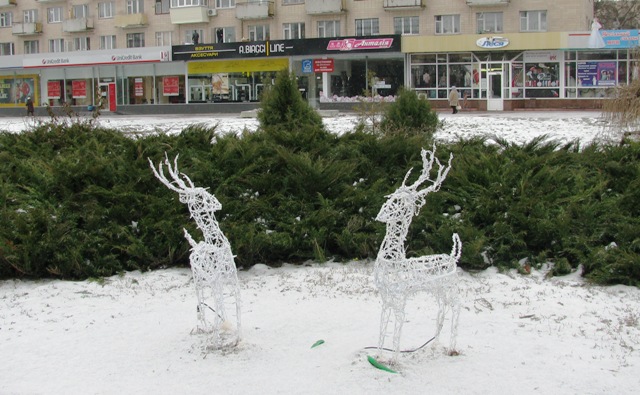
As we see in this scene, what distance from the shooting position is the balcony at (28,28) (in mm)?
52906

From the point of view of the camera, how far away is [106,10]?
50.8 meters

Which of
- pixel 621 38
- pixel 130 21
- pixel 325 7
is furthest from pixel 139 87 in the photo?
pixel 621 38

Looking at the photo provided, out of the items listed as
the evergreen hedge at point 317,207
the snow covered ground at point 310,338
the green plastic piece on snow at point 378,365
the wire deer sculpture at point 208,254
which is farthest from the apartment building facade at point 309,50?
the green plastic piece on snow at point 378,365

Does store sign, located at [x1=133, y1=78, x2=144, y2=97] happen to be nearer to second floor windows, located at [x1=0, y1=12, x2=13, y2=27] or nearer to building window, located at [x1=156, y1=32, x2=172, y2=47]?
building window, located at [x1=156, y1=32, x2=172, y2=47]

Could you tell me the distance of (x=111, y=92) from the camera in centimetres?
4938

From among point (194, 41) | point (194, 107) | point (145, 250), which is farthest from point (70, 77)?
point (145, 250)

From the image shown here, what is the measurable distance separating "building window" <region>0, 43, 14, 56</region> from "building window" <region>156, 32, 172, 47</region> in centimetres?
1308

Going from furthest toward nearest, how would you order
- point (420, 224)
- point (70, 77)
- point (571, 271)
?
point (70, 77), point (420, 224), point (571, 271)

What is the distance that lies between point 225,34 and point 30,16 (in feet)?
54.7

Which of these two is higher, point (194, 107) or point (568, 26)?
point (568, 26)

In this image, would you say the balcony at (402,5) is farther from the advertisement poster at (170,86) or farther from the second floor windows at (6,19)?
the second floor windows at (6,19)

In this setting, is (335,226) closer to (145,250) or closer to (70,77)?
(145,250)

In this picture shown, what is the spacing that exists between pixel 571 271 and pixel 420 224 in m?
1.64

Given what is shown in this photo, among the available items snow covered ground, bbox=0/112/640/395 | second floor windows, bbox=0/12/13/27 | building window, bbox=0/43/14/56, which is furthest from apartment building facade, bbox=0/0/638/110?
snow covered ground, bbox=0/112/640/395
